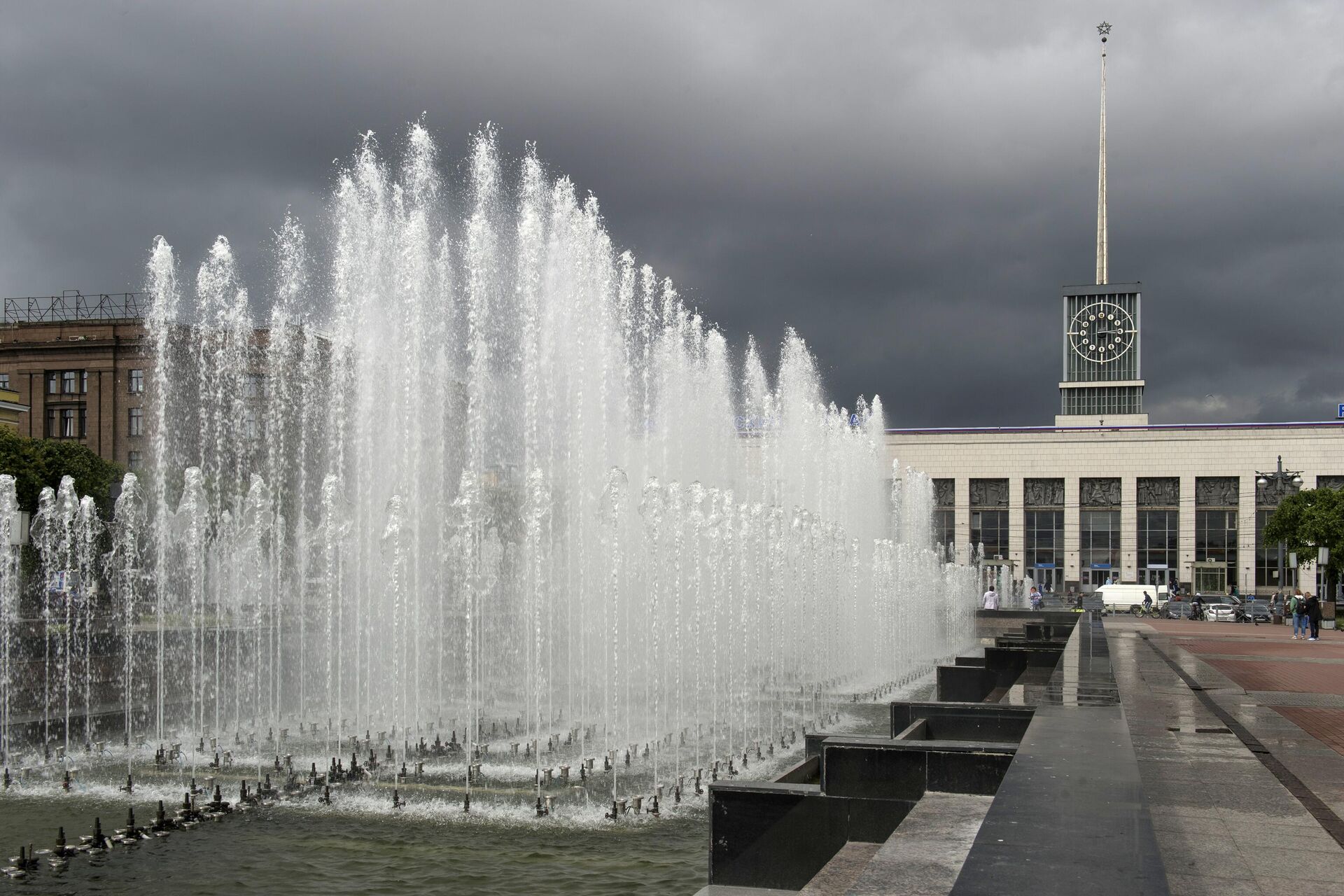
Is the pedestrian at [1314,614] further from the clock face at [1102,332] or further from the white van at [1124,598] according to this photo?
the clock face at [1102,332]

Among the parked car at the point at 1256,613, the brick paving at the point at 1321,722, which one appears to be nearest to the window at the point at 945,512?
the parked car at the point at 1256,613

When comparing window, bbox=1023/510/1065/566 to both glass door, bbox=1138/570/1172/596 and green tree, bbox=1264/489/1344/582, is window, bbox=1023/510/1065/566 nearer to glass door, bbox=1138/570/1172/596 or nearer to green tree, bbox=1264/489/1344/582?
glass door, bbox=1138/570/1172/596

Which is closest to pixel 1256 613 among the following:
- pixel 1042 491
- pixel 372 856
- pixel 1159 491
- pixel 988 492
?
pixel 1159 491

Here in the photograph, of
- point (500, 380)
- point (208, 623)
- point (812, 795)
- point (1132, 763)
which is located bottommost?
point (208, 623)

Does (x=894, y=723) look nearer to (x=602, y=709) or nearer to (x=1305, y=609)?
(x=602, y=709)

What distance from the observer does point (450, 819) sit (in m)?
9.30

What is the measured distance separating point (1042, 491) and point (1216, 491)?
10.9 m

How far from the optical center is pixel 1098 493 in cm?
7950

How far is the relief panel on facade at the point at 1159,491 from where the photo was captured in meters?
78.1

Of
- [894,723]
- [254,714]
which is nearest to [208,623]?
[254,714]

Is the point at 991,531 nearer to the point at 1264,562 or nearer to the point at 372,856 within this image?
the point at 1264,562

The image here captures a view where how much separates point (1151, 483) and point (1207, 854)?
79381mm

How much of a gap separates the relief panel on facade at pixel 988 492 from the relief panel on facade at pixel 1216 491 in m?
12.1

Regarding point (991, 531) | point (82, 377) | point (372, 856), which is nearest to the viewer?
point (372, 856)
